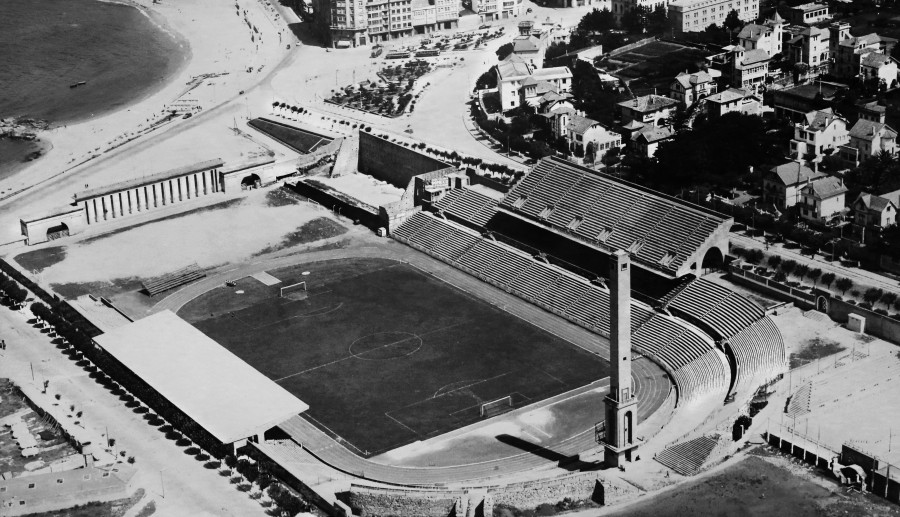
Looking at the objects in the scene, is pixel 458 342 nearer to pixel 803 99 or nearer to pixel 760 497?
pixel 760 497

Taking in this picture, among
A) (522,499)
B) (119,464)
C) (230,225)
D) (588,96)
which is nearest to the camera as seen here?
(522,499)

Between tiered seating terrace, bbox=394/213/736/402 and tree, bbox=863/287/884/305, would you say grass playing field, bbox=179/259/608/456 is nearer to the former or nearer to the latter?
tiered seating terrace, bbox=394/213/736/402

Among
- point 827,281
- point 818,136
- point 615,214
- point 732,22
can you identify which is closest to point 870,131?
point 818,136

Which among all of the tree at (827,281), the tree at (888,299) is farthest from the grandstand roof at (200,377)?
the tree at (888,299)

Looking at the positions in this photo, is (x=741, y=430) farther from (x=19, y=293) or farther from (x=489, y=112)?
(x=489, y=112)

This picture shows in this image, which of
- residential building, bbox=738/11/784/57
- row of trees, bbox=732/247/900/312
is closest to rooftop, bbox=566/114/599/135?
residential building, bbox=738/11/784/57

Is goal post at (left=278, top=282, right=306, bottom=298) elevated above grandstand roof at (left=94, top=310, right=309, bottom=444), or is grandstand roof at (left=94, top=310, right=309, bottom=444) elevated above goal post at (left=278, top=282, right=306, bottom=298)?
grandstand roof at (left=94, top=310, right=309, bottom=444)

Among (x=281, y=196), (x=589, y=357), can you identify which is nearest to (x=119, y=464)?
(x=589, y=357)
